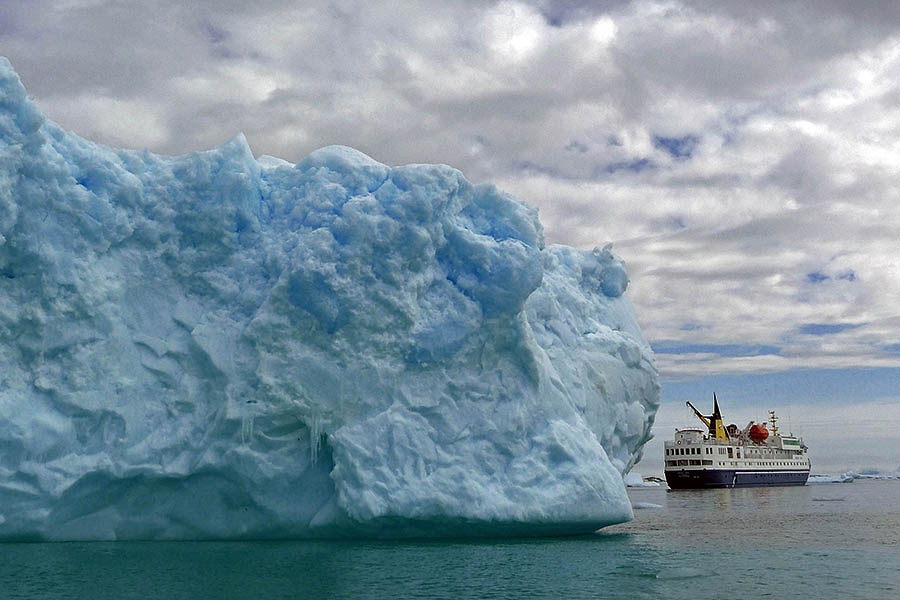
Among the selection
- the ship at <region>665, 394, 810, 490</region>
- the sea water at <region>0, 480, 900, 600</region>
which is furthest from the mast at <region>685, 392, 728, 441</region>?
the sea water at <region>0, 480, 900, 600</region>

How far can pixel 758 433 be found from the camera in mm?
57500

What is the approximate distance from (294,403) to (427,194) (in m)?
4.01

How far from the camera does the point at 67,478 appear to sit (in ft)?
41.7

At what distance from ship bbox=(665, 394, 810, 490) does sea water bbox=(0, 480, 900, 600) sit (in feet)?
121

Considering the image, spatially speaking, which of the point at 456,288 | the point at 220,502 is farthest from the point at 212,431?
the point at 456,288

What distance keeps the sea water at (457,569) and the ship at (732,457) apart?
36.8 meters

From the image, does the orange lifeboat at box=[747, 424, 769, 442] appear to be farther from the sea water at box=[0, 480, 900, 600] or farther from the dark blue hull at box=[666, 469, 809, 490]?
the sea water at box=[0, 480, 900, 600]

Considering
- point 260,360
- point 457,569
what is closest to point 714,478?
point 260,360

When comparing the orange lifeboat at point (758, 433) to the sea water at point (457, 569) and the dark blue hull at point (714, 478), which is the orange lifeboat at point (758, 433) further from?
the sea water at point (457, 569)

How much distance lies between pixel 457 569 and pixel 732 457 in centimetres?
4583

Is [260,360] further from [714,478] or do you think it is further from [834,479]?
[834,479]

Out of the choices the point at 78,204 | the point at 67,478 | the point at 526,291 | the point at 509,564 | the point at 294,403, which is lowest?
the point at 509,564

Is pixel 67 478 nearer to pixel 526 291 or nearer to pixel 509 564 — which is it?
pixel 509 564

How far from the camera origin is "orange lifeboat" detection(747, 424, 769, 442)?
57406 millimetres
